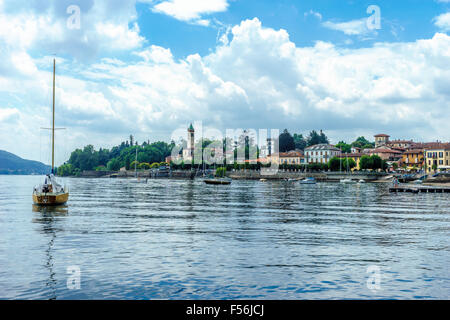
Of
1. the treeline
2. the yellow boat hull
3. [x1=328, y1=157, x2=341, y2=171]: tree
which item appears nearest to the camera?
the yellow boat hull

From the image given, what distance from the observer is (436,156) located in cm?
16838

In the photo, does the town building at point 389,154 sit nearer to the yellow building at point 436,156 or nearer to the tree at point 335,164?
the yellow building at point 436,156

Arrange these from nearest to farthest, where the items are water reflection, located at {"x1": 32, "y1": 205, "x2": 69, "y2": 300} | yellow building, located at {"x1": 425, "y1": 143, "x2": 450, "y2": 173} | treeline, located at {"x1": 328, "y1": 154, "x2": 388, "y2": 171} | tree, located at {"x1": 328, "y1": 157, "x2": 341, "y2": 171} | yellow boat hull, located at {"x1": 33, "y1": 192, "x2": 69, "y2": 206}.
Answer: water reflection, located at {"x1": 32, "y1": 205, "x2": 69, "y2": 300} → yellow boat hull, located at {"x1": 33, "y1": 192, "x2": 69, "y2": 206} → treeline, located at {"x1": 328, "y1": 154, "x2": 388, "y2": 171} → yellow building, located at {"x1": 425, "y1": 143, "x2": 450, "y2": 173} → tree, located at {"x1": 328, "y1": 157, "x2": 341, "y2": 171}

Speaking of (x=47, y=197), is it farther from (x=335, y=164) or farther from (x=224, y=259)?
(x=335, y=164)

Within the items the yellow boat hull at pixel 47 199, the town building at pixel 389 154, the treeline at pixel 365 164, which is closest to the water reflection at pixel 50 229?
the yellow boat hull at pixel 47 199

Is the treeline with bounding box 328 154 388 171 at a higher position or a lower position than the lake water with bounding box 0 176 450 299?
higher

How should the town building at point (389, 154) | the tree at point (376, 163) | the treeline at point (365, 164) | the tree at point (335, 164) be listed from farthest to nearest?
the town building at point (389, 154) < the tree at point (335, 164) < the treeline at point (365, 164) < the tree at point (376, 163)

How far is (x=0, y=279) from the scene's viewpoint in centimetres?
1476

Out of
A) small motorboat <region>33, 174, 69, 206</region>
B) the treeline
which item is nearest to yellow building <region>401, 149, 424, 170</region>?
the treeline

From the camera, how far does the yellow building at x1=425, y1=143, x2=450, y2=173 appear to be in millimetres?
165625

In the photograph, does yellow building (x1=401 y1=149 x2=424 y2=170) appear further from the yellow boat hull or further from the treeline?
the yellow boat hull

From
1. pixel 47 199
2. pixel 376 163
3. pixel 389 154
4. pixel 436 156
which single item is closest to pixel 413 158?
pixel 389 154

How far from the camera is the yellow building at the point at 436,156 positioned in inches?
6521
